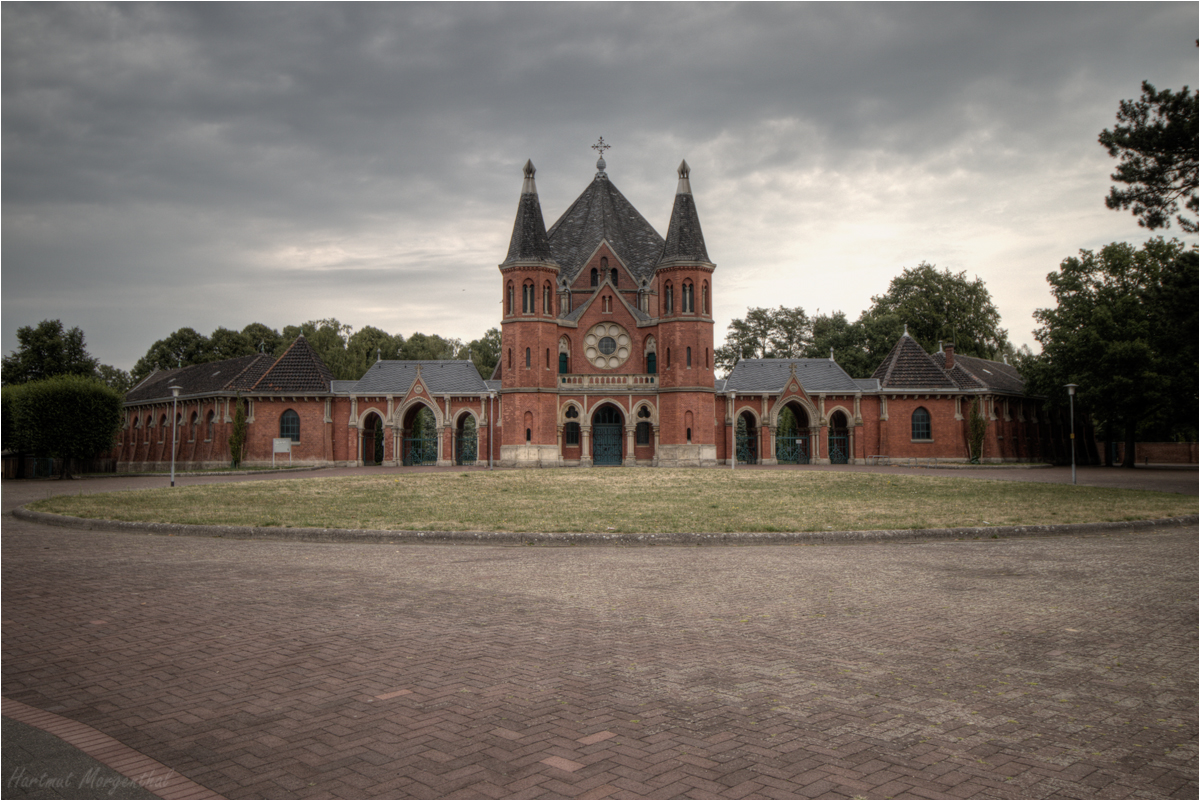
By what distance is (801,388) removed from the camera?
5059 centimetres

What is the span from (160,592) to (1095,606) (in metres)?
9.80

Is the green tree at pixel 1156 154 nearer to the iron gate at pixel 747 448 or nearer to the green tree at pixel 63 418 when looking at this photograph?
Result: the iron gate at pixel 747 448

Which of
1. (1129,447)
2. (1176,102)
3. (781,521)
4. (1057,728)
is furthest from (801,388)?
(1057,728)

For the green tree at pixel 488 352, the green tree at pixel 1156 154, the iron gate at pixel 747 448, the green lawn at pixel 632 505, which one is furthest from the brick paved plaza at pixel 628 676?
the green tree at pixel 488 352

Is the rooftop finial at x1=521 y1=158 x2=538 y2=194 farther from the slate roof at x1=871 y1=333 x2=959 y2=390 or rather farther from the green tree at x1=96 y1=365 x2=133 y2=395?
the green tree at x1=96 y1=365 x2=133 y2=395

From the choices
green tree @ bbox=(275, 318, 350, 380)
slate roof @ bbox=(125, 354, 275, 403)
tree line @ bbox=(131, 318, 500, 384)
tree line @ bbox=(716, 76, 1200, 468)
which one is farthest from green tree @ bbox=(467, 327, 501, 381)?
slate roof @ bbox=(125, 354, 275, 403)

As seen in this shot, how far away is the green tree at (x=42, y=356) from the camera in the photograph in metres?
58.4

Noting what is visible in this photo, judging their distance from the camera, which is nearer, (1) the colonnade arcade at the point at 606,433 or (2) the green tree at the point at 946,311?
(1) the colonnade arcade at the point at 606,433

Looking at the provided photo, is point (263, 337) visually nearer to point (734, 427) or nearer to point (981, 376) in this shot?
point (734, 427)

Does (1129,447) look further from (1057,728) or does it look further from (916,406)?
(1057,728)

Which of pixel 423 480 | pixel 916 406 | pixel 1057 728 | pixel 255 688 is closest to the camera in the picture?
pixel 1057 728

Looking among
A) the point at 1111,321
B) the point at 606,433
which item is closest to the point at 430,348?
the point at 606,433

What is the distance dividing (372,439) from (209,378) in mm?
12689

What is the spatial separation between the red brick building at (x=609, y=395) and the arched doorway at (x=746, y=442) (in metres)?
0.13
